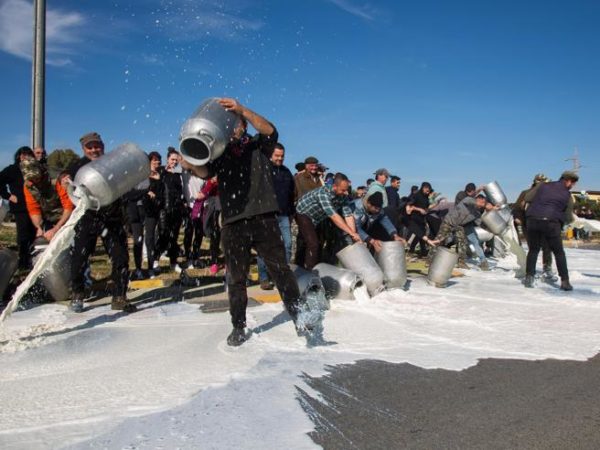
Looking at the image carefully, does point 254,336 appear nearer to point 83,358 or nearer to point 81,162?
point 83,358

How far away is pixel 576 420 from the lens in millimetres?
2604

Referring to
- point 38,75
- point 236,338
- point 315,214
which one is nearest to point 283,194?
point 315,214

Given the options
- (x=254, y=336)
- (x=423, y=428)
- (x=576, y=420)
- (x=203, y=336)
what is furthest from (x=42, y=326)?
(x=576, y=420)

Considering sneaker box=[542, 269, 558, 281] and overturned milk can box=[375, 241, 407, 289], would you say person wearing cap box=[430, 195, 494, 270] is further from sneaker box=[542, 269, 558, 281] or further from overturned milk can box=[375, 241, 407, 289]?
overturned milk can box=[375, 241, 407, 289]

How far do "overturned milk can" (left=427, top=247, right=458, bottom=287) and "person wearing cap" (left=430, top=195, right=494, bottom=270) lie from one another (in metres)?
2.52

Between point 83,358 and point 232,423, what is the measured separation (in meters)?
1.56

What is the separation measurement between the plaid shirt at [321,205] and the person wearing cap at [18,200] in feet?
11.4

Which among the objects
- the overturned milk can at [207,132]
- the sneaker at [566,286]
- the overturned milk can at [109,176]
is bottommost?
the sneaker at [566,286]

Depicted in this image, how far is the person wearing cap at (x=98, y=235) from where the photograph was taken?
480 cm

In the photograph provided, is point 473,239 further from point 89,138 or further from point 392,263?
point 89,138

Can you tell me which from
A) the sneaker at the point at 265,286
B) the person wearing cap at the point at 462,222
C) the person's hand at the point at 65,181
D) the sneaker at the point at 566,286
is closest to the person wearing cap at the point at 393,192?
the person wearing cap at the point at 462,222

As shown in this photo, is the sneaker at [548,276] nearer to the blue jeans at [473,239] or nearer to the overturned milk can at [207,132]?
the blue jeans at [473,239]

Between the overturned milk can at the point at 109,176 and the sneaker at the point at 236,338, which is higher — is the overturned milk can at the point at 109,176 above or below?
above

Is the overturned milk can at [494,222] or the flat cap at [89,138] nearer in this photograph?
the flat cap at [89,138]
